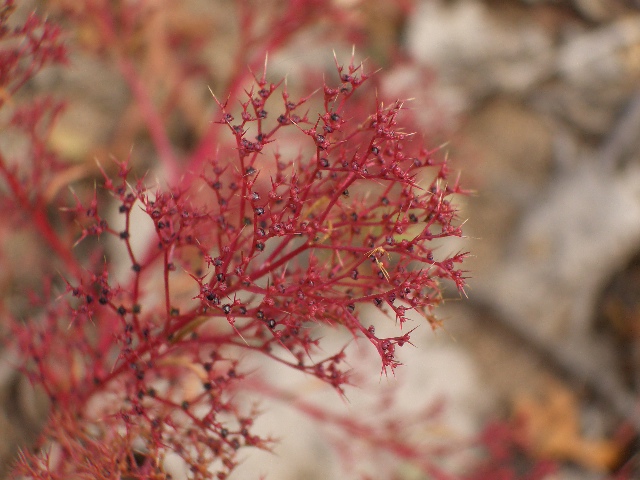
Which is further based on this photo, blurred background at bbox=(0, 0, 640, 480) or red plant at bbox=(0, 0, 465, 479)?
blurred background at bbox=(0, 0, 640, 480)

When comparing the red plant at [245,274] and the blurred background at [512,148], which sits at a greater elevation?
the blurred background at [512,148]

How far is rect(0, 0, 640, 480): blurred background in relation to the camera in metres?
2.12

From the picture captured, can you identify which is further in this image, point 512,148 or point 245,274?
point 512,148

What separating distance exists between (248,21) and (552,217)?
55.3 inches

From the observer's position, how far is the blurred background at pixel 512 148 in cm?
212

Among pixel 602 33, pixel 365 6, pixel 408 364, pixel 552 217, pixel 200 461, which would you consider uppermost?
pixel 602 33

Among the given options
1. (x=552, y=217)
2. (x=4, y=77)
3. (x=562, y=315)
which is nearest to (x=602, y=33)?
(x=552, y=217)

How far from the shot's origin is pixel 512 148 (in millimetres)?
2449

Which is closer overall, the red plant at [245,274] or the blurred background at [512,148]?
the red plant at [245,274]

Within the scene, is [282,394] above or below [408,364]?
below

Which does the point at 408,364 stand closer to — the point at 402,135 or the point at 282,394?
the point at 282,394

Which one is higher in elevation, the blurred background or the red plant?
the blurred background

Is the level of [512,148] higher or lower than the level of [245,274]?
higher

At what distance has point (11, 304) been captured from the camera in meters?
1.73
